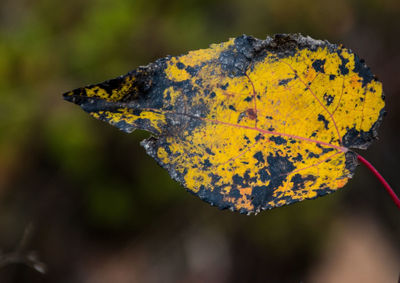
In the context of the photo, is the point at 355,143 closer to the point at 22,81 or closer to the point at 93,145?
the point at 93,145

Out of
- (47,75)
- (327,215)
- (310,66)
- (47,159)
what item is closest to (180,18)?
(47,75)

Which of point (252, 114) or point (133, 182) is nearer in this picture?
point (252, 114)

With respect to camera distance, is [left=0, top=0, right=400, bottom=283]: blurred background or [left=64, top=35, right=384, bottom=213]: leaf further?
[left=0, top=0, right=400, bottom=283]: blurred background

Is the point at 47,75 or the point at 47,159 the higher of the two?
the point at 47,75
